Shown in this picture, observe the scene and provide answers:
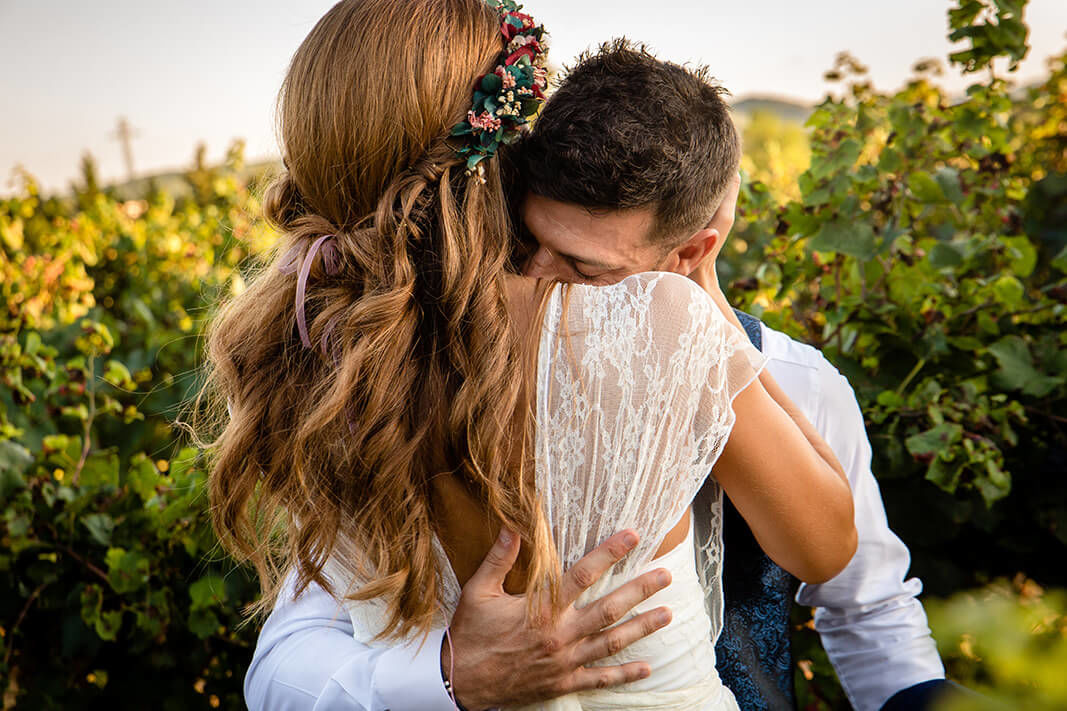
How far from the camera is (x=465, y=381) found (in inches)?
49.9

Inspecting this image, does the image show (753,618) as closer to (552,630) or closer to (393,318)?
(552,630)

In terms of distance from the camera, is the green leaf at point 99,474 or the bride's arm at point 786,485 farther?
the green leaf at point 99,474

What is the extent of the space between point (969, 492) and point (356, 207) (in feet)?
5.04

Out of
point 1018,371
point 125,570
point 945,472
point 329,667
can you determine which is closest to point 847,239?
point 1018,371

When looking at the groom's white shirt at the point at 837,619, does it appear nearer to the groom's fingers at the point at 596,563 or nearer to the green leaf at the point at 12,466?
the groom's fingers at the point at 596,563

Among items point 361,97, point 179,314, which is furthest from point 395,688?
point 179,314

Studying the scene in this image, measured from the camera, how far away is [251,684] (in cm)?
168

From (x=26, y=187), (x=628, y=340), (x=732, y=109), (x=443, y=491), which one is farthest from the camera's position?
(x=26, y=187)

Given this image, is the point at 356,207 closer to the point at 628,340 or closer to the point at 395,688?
the point at 628,340

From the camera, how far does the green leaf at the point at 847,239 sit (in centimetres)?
204

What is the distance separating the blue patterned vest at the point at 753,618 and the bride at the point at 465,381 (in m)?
0.25

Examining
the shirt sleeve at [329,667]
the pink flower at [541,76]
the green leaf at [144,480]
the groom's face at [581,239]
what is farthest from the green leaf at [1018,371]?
the green leaf at [144,480]

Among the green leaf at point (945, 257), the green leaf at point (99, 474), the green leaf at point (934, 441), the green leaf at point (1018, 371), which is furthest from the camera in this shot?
the green leaf at point (99, 474)

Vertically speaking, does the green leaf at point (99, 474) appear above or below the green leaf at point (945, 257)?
below
